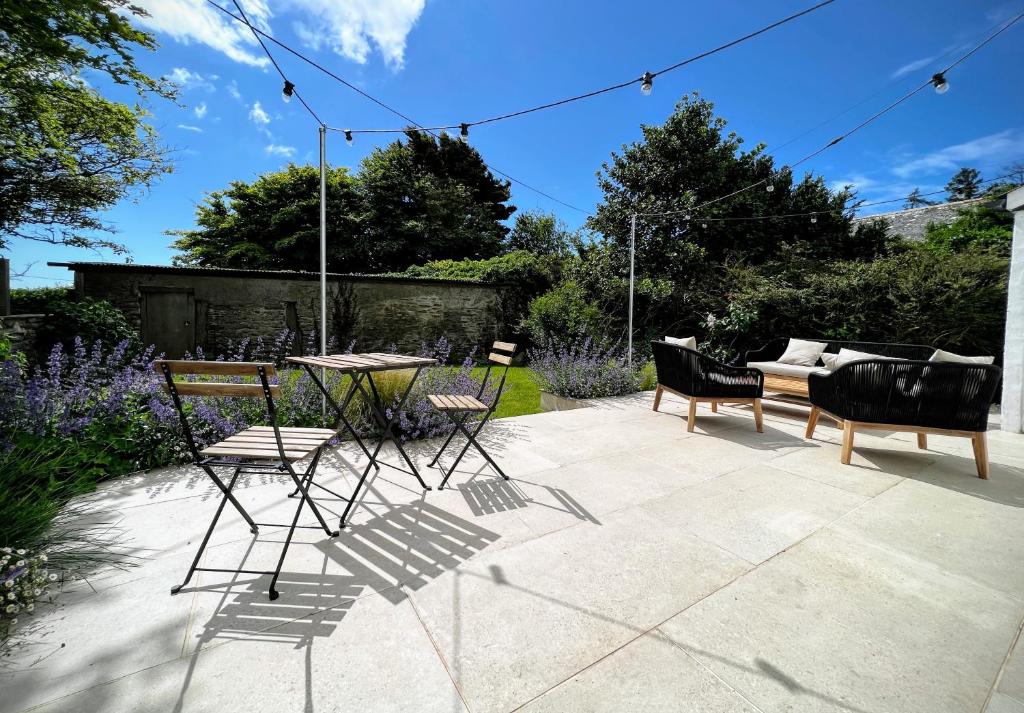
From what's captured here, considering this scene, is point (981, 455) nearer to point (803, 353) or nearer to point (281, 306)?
point (803, 353)

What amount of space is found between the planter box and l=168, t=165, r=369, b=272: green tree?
15806mm

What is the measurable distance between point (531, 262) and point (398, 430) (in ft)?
30.7

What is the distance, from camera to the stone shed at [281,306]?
8.56m

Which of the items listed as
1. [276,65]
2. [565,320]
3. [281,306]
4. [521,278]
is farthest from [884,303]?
[281,306]

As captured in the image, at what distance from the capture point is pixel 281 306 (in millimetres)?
9789

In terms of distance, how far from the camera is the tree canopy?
18.4 meters

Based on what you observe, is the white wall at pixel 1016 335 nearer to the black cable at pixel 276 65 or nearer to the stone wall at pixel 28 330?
the black cable at pixel 276 65

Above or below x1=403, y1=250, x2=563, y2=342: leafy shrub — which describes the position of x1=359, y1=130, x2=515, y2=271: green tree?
above

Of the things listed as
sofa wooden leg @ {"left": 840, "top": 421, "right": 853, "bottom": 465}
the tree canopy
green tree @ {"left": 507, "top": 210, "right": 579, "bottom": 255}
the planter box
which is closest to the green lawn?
the planter box

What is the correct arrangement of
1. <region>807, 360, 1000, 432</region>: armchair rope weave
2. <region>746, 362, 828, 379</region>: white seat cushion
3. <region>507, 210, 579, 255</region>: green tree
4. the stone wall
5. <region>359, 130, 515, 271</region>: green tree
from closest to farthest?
<region>807, 360, 1000, 432</region>: armchair rope weave
<region>746, 362, 828, 379</region>: white seat cushion
the stone wall
<region>359, 130, 515, 271</region>: green tree
<region>507, 210, 579, 255</region>: green tree

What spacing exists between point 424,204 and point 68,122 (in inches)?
470

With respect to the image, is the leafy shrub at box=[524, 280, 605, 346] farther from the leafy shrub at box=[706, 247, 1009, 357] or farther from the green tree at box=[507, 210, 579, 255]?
the green tree at box=[507, 210, 579, 255]

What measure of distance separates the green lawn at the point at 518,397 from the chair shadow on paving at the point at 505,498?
2.38 meters

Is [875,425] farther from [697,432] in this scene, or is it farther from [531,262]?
[531,262]
